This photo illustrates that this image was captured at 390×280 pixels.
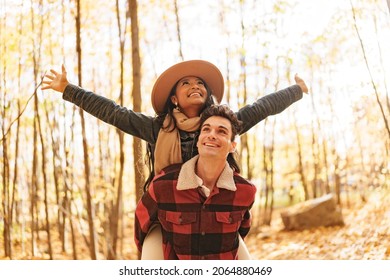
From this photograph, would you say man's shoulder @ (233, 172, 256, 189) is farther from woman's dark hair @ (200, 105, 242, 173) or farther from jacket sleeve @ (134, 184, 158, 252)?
jacket sleeve @ (134, 184, 158, 252)

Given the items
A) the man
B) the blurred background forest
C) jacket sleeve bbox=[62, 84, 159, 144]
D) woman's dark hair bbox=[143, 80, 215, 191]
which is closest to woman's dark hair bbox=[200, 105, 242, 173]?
the man

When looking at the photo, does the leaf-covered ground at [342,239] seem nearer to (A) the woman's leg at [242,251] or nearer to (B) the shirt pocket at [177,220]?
(A) the woman's leg at [242,251]

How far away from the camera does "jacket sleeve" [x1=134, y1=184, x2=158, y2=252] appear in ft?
4.57

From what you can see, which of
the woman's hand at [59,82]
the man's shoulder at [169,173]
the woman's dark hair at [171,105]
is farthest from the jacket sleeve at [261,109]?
the woman's hand at [59,82]

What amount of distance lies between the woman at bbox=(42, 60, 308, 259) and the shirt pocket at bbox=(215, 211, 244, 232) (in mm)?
149

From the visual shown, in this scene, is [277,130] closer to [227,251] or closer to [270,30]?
[270,30]

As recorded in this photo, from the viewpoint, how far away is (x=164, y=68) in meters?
3.59

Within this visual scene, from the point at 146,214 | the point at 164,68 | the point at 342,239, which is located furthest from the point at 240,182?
the point at 342,239

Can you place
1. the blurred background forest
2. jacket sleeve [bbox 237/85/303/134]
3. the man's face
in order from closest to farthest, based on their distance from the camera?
the man's face
jacket sleeve [bbox 237/85/303/134]
the blurred background forest

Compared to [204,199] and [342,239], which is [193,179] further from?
[342,239]

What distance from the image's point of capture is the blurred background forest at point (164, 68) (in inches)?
113

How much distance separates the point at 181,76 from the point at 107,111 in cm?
33

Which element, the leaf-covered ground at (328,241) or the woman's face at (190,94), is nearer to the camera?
the woman's face at (190,94)

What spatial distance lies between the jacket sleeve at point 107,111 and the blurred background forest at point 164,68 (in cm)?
59
